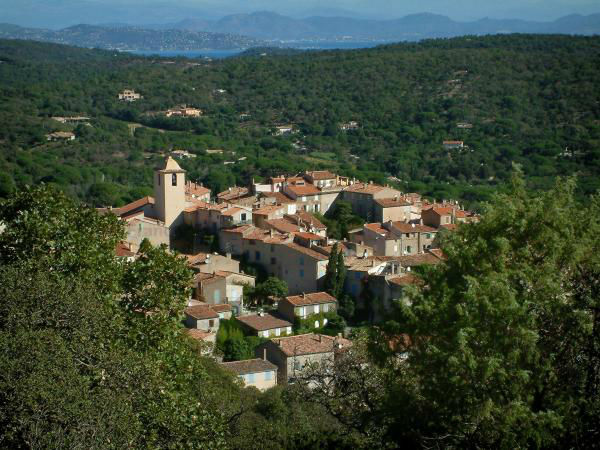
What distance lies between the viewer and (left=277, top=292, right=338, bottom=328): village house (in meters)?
24.6

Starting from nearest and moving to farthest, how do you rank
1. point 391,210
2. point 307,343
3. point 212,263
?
point 307,343 < point 212,263 < point 391,210

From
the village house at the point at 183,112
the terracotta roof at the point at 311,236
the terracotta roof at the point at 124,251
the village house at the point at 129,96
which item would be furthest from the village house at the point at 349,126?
the terracotta roof at the point at 124,251

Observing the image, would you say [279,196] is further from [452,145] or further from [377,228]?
[452,145]

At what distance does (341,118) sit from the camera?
74500 millimetres

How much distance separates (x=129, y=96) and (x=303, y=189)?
51.6 meters

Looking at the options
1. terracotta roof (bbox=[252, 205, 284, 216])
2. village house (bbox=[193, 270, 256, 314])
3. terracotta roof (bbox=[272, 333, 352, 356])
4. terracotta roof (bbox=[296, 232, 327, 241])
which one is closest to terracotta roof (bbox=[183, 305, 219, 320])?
village house (bbox=[193, 270, 256, 314])

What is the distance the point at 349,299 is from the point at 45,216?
1655 cm

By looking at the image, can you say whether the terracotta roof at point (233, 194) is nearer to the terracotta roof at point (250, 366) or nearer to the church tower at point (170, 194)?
the church tower at point (170, 194)

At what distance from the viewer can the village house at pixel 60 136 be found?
5915cm

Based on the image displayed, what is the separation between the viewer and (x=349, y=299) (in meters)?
25.9

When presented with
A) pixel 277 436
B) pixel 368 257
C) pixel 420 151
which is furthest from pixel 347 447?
pixel 420 151

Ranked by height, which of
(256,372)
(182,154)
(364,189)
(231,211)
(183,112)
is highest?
(231,211)

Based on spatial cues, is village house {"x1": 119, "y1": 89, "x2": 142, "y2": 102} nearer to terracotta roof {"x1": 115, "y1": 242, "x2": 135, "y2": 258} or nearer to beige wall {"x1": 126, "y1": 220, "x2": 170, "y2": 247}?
beige wall {"x1": 126, "y1": 220, "x2": 170, "y2": 247}

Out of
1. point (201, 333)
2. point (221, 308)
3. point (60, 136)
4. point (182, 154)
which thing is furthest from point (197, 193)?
point (60, 136)
